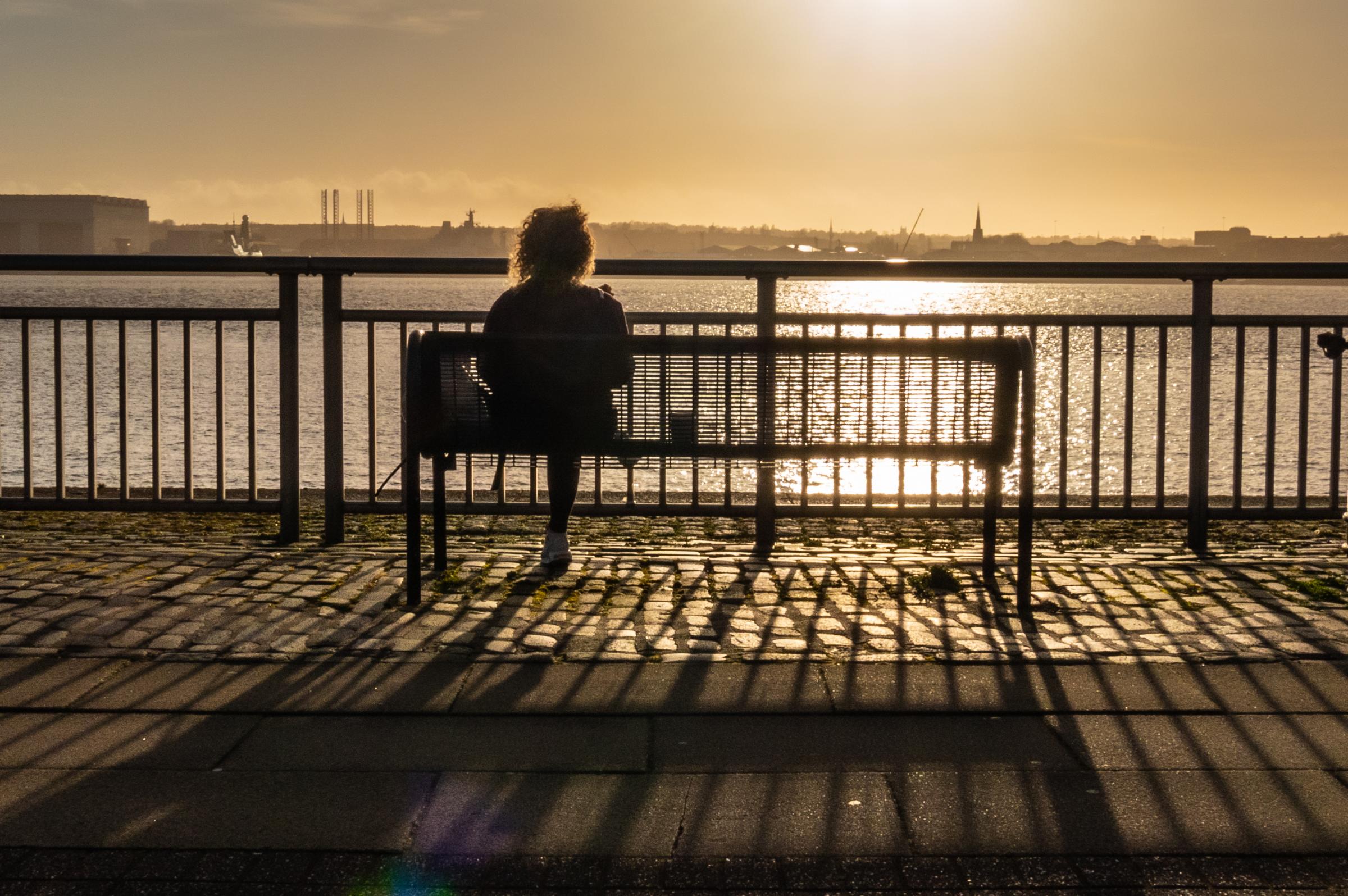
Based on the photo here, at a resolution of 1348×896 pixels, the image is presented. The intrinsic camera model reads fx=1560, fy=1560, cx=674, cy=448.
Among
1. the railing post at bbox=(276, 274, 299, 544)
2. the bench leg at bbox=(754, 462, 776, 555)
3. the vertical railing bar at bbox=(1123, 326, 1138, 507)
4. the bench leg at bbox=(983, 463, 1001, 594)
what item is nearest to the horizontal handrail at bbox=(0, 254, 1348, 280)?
the railing post at bbox=(276, 274, 299, 544)

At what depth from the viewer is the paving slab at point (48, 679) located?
4.24 metres

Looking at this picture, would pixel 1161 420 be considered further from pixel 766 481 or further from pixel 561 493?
pixel 561 493

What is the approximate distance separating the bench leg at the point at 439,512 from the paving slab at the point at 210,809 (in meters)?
2.07

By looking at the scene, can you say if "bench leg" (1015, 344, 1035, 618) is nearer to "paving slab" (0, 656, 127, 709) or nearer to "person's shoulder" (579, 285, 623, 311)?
"person's shoulder" (579, 285, 623, 311)

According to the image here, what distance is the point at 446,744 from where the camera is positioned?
388 centimetres

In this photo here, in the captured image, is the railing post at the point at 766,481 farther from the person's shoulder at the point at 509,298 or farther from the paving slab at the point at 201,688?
the paving slab at the point at 201,688

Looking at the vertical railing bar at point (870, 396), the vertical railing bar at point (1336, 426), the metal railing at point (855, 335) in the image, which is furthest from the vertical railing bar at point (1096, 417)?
the vertical railing bar at point (870, 396)

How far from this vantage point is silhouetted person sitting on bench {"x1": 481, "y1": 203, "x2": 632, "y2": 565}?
17.4 ft

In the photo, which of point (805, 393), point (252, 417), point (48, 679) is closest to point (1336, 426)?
point (805, 393)

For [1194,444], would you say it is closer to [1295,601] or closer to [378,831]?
[1295,601]

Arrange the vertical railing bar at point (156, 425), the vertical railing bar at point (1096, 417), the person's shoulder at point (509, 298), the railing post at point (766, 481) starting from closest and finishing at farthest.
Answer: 1. the person's shoulder at point (509, 298)
2. the railing post at point (766, 481)
3. the vertical railing bar at point (1096, 417)
4. the vertical railing bar at point (156, 425)

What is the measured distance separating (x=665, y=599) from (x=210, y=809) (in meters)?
2.45

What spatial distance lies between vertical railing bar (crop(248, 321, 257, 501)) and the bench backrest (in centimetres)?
186

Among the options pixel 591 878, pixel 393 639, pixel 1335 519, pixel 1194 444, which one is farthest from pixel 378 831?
pixel 1335 519
